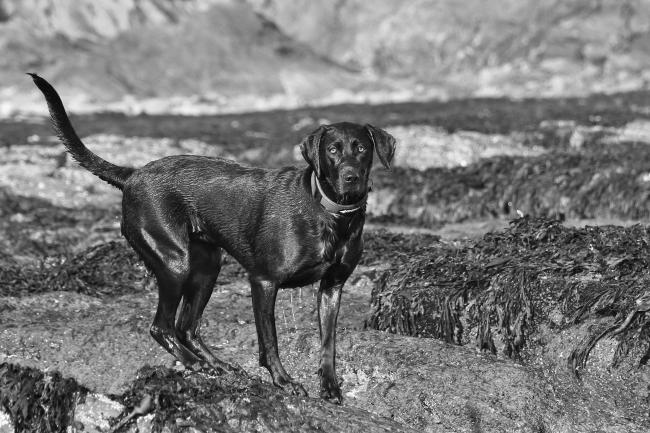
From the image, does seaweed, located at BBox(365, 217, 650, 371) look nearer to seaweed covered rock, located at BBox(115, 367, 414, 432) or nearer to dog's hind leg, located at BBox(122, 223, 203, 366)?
seaweed covered rock, located at BBox(115, 367, 414, 432)

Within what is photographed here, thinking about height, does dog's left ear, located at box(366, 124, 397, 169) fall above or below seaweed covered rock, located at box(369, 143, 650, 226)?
above

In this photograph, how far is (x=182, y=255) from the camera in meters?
7.95

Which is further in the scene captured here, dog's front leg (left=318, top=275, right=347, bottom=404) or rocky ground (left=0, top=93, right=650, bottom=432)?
dog's front leg (left=318, top=275, right=347, bottom=404)

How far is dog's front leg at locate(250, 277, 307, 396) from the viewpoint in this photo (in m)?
7.46

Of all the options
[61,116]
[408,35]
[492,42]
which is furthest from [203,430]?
[408,35]

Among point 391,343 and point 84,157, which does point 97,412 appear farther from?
point 391,343

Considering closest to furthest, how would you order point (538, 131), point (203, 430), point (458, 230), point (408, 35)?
point (203, 430), point (458, 230), point (538, 131), point (408, 35)

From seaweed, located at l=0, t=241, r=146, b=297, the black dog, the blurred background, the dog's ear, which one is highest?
the dog's ear

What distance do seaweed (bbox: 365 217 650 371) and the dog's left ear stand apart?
6.75 ft

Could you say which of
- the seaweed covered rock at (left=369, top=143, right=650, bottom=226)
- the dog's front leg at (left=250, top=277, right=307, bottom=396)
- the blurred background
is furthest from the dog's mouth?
the blurred background

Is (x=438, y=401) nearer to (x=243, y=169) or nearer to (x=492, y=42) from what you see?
(x=243, y=169)

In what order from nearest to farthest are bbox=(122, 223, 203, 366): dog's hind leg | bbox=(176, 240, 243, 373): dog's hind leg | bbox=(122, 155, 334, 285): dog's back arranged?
bbox=(122, 155, 334, 285): dog's back → bbox=(122, 223, 203, 366): dog's hind leg → bbox=(176, 240, 243, 373): dog's hind leg

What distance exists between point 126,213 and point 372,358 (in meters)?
2.31

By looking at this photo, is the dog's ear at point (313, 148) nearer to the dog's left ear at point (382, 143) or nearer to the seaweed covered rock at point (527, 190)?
the dog's left ear at point (382, 143)
